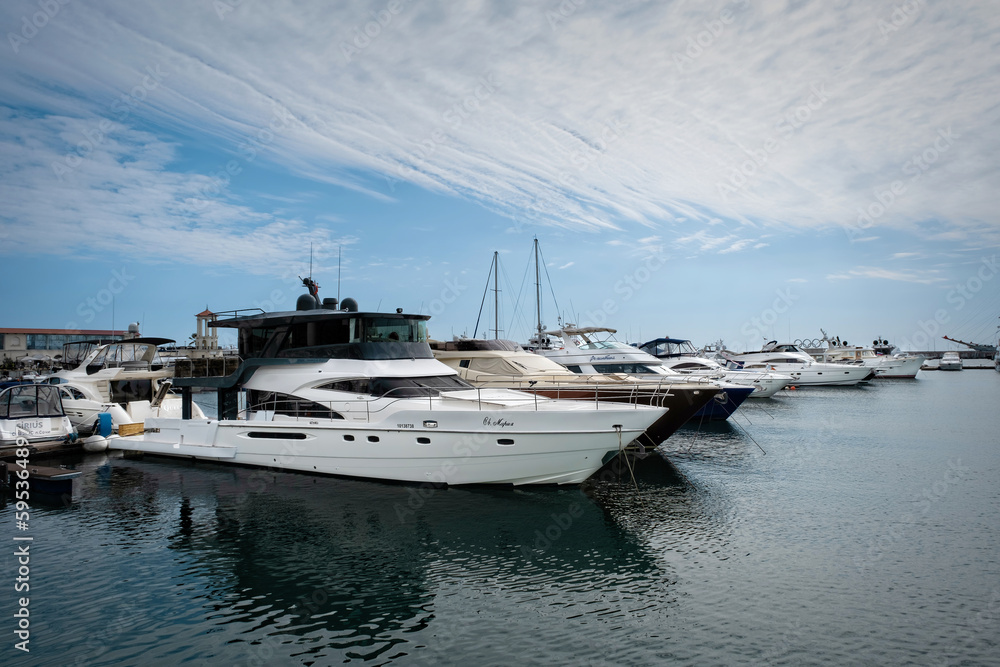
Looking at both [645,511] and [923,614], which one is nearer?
[923,614]

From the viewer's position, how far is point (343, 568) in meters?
9.02

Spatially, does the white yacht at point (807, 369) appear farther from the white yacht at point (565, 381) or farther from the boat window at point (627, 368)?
the white yacht at point (565, 381)

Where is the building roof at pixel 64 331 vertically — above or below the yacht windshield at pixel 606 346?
above

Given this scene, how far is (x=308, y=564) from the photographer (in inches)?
362

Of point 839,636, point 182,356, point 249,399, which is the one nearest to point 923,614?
point 839,636

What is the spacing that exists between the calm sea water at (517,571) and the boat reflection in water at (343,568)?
0.14 feet

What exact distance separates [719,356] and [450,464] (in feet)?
181

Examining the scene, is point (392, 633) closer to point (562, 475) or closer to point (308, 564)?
point (308, 564)

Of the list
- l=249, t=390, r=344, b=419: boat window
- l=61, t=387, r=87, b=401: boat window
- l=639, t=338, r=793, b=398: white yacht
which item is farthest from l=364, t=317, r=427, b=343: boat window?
l=639, t=338, r=793, b=398: white yacht

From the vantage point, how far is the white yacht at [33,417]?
16.4 m

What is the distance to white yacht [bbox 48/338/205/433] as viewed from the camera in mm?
Answer: 20719

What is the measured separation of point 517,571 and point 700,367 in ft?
92.8

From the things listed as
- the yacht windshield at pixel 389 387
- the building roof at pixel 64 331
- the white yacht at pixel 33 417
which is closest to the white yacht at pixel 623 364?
the yacht windshield at pixel 389 387

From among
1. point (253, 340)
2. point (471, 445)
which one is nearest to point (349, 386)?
point (253, 340)
